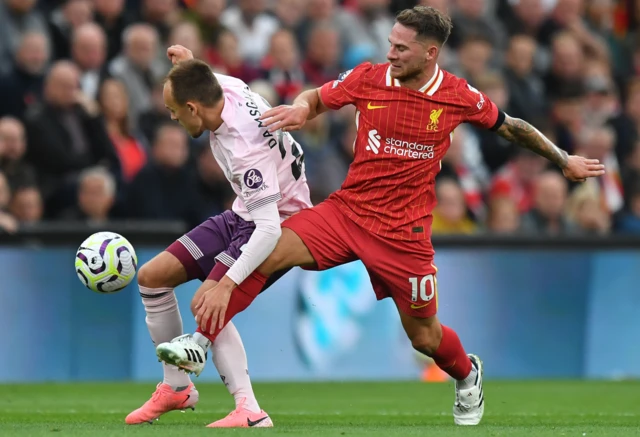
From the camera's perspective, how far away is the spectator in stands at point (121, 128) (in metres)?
13.1

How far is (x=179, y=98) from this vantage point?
753 cm

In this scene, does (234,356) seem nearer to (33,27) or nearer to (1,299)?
(1,299)

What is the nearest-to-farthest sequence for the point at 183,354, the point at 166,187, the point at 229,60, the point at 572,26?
the point at 183,354 → the point at 166,187 → the point at 229,60 → the point at 572,26

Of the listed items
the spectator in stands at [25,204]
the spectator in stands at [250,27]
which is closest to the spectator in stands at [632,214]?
the spectator in stands at [250,27]

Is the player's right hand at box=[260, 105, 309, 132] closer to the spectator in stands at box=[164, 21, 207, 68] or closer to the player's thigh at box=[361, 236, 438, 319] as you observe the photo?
the player's thigh at box=[361, 236, 438, 319]

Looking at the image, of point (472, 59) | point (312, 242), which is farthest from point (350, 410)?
point (472, 59)

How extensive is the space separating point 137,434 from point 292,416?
216cm

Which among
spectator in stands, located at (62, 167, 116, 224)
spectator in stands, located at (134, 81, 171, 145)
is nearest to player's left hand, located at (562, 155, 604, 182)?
spectator in stands, located at (62, 167, 116, 224)

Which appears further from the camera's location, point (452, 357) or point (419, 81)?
point (452, 357)

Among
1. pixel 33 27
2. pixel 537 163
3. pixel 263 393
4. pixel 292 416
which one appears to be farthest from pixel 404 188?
pixel 537 163

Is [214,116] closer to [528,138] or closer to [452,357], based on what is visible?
[528,138]

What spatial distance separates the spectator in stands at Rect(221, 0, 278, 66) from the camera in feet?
49.3

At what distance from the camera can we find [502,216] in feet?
46.8

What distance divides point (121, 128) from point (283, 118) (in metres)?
6.10
